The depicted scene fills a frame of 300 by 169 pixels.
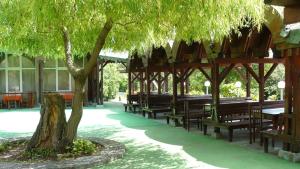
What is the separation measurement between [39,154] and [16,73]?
1802 centimetres

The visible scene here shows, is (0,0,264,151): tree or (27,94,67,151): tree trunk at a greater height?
(0,0,264,151): tree

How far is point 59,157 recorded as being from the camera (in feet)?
26.5

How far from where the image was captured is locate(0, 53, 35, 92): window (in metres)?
24.6

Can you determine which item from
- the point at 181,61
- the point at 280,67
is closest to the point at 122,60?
the point at 181,61

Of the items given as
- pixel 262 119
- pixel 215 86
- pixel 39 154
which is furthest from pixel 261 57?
pixel 39 154

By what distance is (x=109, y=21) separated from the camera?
812 centimetres

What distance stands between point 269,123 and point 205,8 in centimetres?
516

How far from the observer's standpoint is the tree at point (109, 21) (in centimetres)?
682

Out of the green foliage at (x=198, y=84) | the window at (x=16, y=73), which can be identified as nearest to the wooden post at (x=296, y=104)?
the window at (x=16, y=73)

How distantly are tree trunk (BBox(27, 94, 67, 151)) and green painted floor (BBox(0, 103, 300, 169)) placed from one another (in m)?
1.56

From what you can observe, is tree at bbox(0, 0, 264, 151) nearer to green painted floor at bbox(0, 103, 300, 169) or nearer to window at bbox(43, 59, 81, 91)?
green painted floor at bbox(0, 103, 300, 169)

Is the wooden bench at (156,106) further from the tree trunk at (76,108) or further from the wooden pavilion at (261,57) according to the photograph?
the tree trunk at (76,108)

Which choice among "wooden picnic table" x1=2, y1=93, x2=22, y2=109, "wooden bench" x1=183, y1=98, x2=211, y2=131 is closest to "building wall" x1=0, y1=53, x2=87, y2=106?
"wooden picnic table" x1=2, y1=93, x2=22, y2=109

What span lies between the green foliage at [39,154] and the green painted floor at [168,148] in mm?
1352
